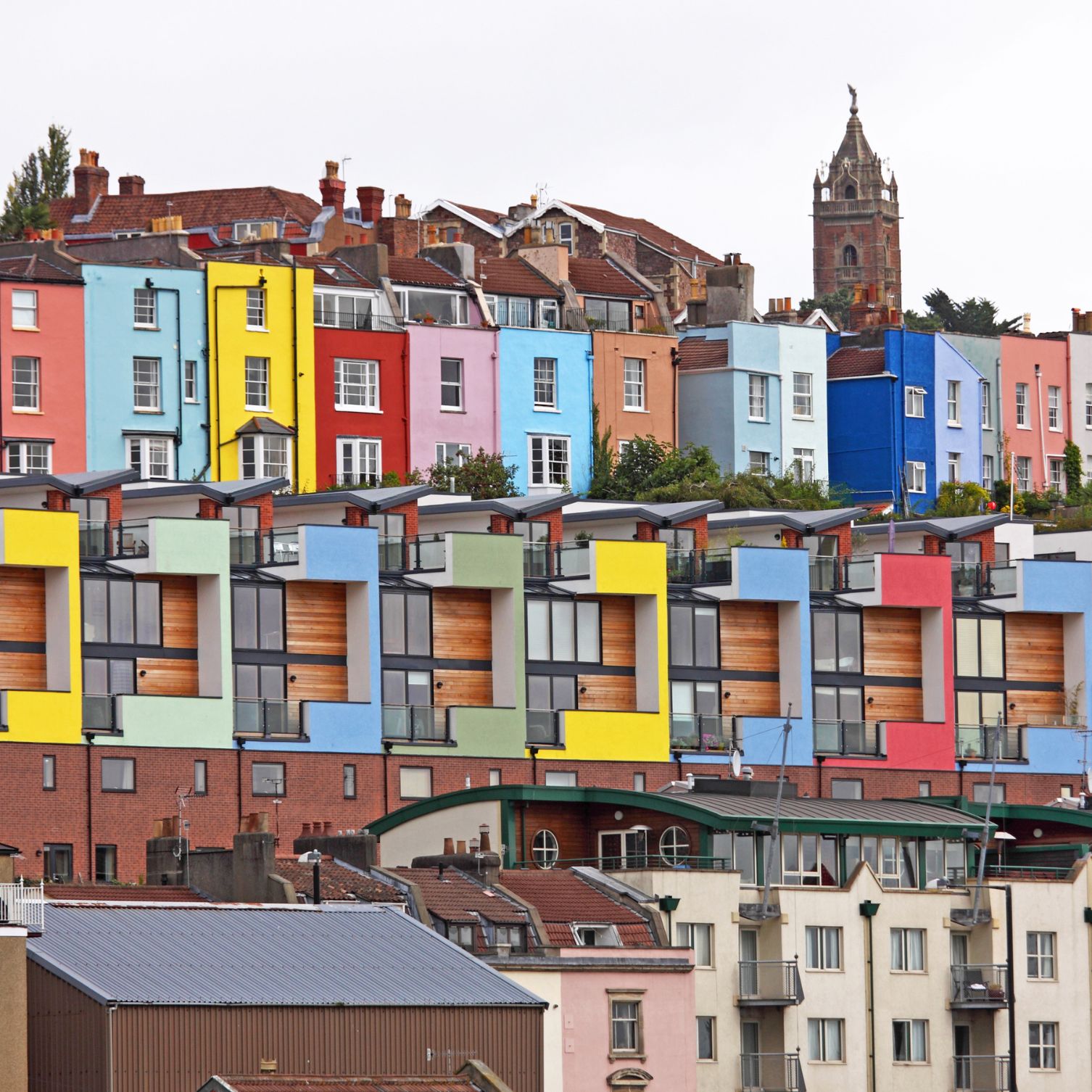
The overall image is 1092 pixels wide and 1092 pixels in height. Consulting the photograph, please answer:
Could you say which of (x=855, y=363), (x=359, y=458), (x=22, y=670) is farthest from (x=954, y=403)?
(x=22, y=670)

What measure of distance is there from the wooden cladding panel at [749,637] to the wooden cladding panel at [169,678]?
1883 centimetres

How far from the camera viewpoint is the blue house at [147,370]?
117 metres

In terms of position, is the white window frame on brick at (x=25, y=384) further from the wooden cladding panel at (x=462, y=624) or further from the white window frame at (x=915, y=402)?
the white window frame at (x=915, y=402)

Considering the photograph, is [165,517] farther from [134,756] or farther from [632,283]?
[632,283]

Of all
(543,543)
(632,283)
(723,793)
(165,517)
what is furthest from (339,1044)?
(632,283)

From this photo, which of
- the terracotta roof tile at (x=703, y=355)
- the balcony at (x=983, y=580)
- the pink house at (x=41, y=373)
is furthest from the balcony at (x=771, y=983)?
the terracotta roof tile at (x=703, y=355)

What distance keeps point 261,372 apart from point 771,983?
4744 cm

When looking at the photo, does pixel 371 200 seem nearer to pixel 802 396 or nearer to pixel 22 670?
pixel 802 396

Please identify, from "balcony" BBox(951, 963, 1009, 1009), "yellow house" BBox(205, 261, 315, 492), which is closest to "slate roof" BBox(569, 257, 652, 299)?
"yellow house" BBox(205, 261, 315, 492)

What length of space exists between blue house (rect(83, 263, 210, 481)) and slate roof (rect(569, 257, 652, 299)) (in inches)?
855

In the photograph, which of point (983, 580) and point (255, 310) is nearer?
point (983, 580)

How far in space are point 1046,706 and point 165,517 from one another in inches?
1301

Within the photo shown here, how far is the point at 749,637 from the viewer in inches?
4309

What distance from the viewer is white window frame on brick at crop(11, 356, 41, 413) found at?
11569 centimetres
